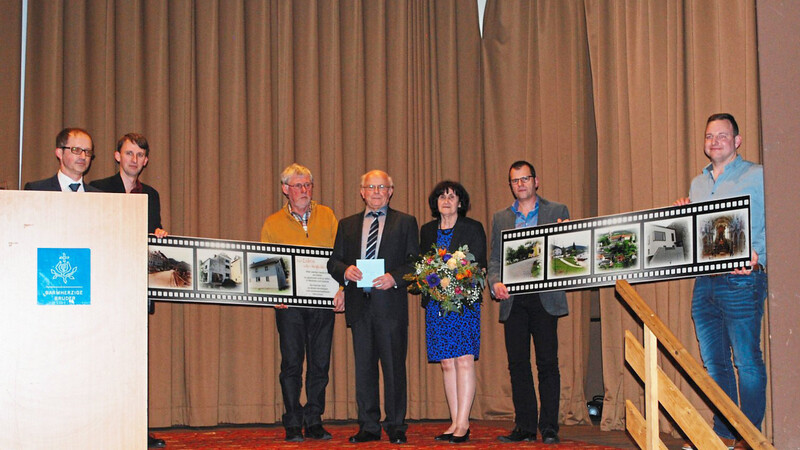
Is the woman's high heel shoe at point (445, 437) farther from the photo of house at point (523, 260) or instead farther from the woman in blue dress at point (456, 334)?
the photo of house at point (523, 260)

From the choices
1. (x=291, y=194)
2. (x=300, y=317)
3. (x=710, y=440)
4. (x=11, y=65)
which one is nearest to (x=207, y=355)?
(x=300, y=317)

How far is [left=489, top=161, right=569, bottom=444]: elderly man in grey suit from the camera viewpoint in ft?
17.8

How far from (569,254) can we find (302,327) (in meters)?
1.90

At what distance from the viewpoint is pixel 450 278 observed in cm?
526

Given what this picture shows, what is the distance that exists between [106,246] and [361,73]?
4.23m

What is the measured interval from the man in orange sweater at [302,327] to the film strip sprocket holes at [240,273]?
0.41 feet

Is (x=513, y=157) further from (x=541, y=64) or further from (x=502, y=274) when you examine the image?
(x=502, y=274)

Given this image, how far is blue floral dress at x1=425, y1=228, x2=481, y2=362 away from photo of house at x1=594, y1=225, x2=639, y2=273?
88 cm

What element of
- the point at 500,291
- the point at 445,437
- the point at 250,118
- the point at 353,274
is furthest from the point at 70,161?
the point at 445,437

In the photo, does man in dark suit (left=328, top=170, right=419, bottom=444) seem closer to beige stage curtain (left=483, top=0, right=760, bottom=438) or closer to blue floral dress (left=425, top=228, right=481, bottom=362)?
blue floral dress (left=425, top=228, right=481, bottom=362)

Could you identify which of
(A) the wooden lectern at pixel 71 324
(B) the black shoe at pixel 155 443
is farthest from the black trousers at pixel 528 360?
(A) the wooden lectern at pixel 71 324

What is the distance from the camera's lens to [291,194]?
588 cm

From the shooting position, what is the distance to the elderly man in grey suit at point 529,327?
5.41m

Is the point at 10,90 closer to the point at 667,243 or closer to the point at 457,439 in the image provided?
the point at 457,439
